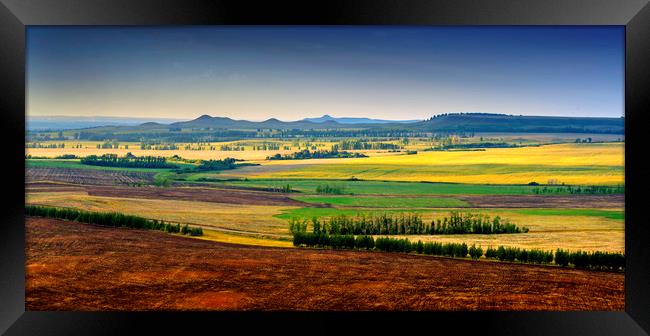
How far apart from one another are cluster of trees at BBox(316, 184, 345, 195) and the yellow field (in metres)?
1.22

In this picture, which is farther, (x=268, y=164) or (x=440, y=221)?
(x=268, y=164)

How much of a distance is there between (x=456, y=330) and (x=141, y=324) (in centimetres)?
341

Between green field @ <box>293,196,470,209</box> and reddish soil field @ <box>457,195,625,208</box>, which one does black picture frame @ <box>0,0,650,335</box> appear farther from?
green field @ <box>293,196,470,209</box>

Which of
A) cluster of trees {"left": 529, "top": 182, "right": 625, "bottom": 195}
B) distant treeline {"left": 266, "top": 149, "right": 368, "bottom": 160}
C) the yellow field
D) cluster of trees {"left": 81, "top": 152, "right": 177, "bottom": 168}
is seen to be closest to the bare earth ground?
the yellow field

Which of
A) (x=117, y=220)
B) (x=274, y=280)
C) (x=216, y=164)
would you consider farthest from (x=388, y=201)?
(x=117, y=220)

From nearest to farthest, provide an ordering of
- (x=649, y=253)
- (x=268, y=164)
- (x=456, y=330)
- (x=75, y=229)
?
(x=649, y=253) → (x=456, y=330) → (x=75, y=229) → (x=268, y=164)

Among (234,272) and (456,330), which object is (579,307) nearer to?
(456,330)

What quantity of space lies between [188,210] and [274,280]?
4205 millimetres

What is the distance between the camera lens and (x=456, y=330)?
576 centimetres

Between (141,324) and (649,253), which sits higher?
(649,253)

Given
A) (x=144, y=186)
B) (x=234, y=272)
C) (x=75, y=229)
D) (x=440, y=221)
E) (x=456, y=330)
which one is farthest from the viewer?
(x=144, y=186)
